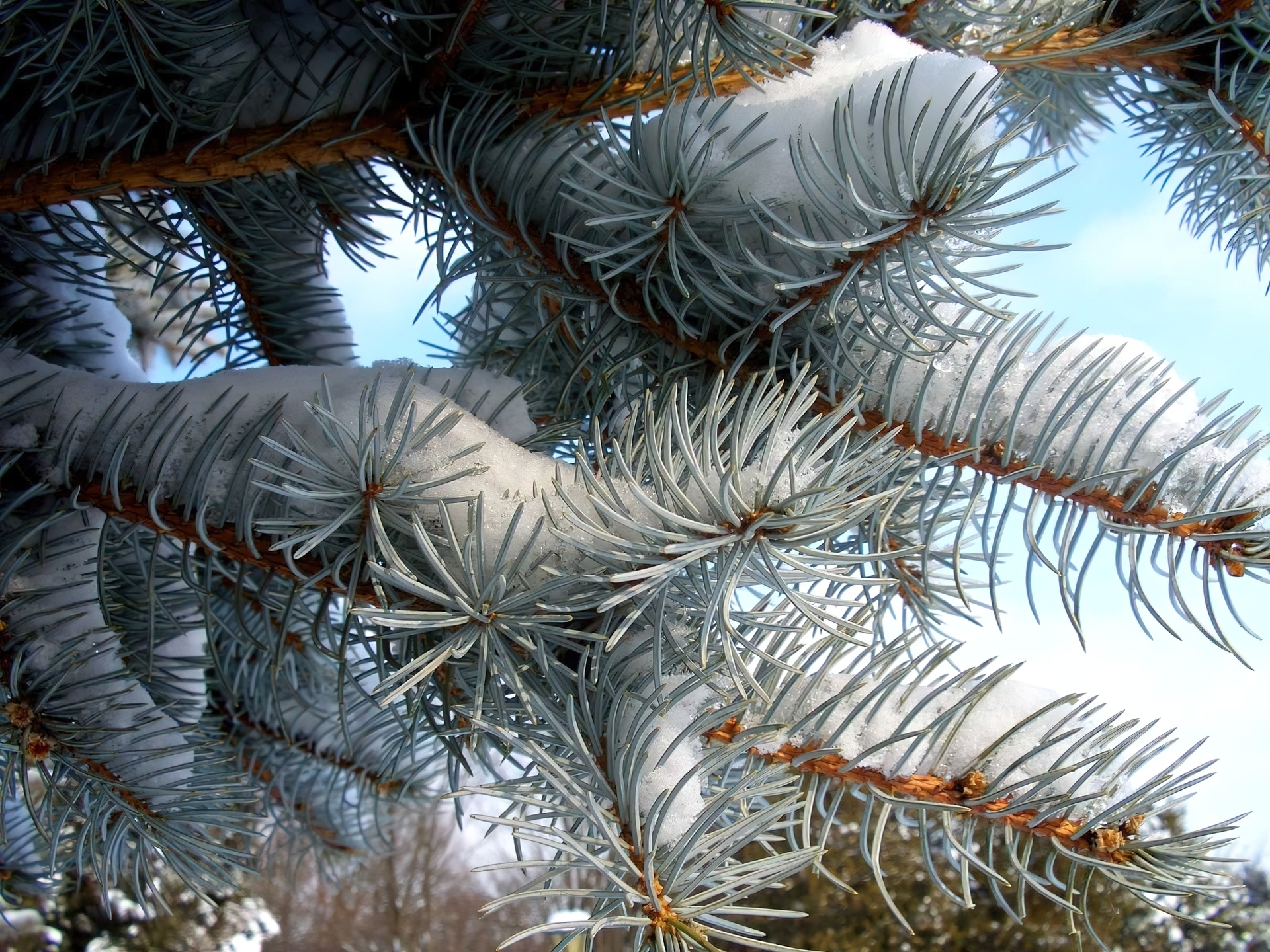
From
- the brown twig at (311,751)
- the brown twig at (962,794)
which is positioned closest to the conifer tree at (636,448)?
the brown twig at (962,794)

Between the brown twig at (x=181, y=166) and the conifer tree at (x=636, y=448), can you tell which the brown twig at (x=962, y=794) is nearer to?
the conifer tree at (x=636, y=448)

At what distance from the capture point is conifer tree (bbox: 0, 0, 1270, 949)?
26 centimetres

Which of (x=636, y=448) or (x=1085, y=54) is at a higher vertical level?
(x=1085, y=54)

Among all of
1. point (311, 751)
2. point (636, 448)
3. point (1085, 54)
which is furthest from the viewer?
point (311, 751)

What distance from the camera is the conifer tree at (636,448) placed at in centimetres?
26

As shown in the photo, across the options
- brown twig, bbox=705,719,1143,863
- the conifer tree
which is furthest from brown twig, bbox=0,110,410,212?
brown twig, bbox=705,719,1143,863

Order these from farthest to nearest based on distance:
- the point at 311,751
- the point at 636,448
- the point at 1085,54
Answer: the point at 311,751 → the point at 1085,54 → the point at 636,448

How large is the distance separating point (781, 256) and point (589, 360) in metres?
0.12

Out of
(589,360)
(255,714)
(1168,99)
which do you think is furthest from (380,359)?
(1168,99)

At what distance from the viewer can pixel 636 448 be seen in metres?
0.30

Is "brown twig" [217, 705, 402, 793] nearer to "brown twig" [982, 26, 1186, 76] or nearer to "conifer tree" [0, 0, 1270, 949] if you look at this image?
"conifer tree" [0, 0, 1270, 949]

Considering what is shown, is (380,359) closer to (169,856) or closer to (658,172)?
(658,172)

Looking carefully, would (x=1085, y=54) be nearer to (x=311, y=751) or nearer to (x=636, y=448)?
(x=636, y=448)

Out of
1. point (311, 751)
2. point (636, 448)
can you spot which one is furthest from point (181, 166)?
point (311, 751)
